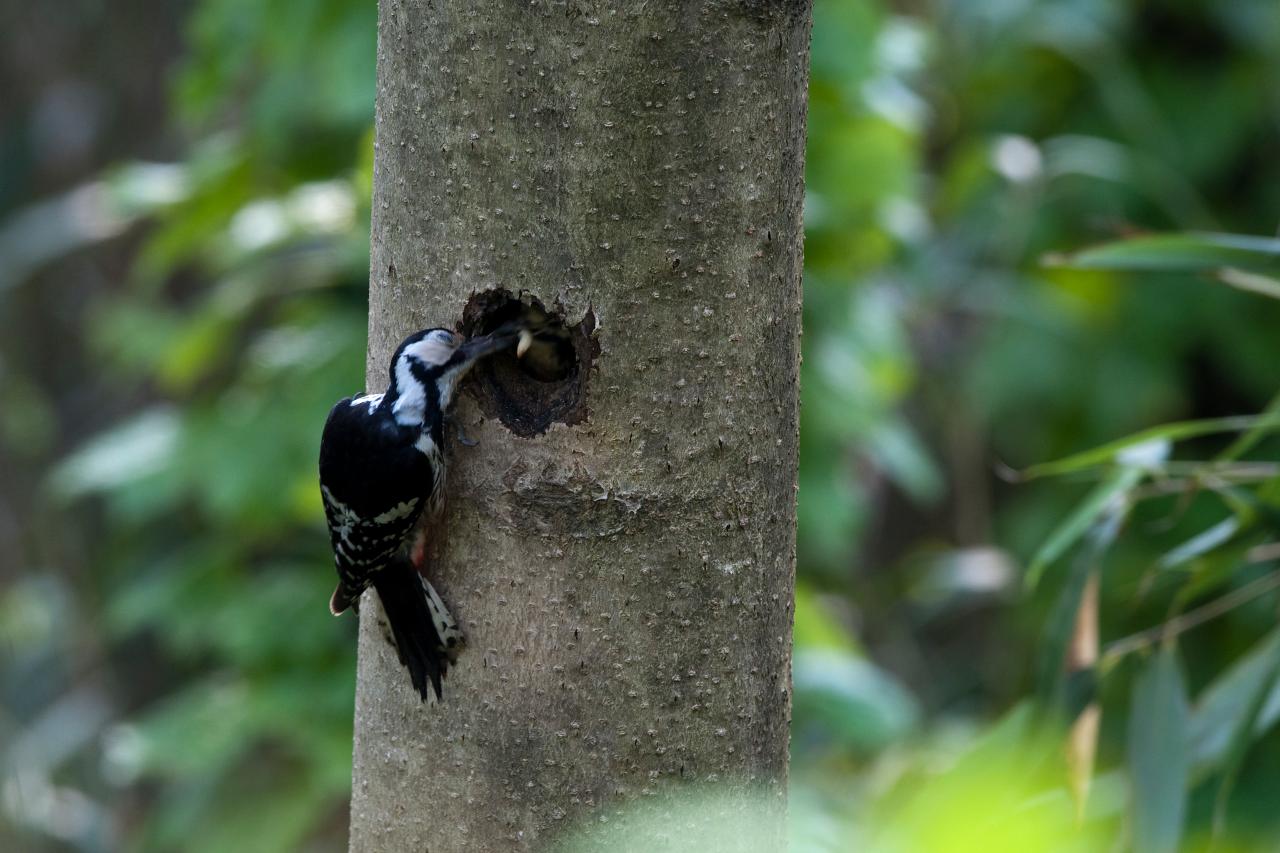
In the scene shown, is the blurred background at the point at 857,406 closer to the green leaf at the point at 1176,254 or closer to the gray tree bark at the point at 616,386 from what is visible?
the green leaf at the point at 1176,254

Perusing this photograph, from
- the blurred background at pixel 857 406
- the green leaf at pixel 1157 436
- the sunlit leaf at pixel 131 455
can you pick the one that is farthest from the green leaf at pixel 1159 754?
the sunlit leaf at pixel 131 455

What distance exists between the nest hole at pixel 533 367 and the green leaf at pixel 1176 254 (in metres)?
0.74

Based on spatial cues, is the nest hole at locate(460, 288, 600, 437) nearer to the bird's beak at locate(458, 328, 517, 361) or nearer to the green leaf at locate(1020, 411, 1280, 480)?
the bird's beak at locate(458, 328, 517, 361)

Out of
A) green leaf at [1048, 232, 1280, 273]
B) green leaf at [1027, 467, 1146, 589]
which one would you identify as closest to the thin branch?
green leaf at [1027, 467, 1146, 589]

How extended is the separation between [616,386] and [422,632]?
292 millimetres

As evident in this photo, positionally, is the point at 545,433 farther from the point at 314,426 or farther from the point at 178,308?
the point at 178,308

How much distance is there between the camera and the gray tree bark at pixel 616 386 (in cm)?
115

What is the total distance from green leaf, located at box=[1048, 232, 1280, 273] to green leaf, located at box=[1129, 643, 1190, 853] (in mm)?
487

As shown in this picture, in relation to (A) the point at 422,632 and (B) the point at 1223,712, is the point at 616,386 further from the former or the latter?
(B) the point at 1223,712

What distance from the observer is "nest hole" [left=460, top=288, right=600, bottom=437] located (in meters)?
1.19

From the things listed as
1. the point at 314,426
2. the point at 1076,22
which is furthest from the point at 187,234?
the point at 1076,22

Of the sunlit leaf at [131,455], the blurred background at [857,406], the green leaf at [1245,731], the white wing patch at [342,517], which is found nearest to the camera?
the white wing patch at [342,517]

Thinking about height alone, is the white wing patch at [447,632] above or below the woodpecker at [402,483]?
below

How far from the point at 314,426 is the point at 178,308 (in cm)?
181
